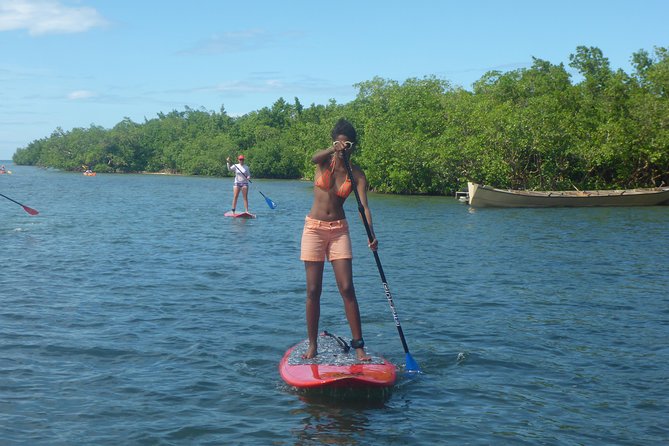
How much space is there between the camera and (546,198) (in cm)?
3934

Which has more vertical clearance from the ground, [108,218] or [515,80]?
[515,80]

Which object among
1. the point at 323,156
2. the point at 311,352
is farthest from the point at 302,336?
the point at 323,156

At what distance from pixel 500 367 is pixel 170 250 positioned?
12475mm

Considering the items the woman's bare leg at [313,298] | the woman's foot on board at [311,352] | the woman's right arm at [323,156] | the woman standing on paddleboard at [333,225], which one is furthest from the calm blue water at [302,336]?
the woman's right arm at [323,156]

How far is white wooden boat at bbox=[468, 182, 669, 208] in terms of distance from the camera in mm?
39062

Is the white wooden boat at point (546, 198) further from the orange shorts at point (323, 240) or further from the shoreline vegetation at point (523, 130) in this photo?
the orange shorts at point (323, 240)

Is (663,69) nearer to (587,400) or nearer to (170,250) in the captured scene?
(170,250)

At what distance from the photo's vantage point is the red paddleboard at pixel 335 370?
289 inches

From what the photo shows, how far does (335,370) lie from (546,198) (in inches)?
1336

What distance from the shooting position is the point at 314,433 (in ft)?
21.6

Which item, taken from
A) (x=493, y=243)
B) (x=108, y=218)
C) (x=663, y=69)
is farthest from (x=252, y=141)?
(x=493, y=243)

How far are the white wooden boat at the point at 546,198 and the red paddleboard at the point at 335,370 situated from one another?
31.8 meters

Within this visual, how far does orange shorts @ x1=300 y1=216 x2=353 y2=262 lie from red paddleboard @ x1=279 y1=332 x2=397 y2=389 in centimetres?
113

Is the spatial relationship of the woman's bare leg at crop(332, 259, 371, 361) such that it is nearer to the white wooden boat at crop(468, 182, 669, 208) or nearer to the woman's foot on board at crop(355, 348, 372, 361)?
the woman's foot on board at crop(355, 348, 372, 361)
